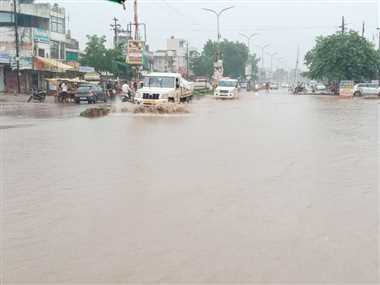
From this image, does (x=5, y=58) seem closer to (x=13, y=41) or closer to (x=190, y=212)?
(x=13, y=41)

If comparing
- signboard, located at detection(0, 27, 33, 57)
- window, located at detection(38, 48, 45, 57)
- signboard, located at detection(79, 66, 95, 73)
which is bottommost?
signboard, located at detection(79, 66, 95, 73)

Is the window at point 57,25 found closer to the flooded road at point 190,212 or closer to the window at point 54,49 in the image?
the window at point 54,49

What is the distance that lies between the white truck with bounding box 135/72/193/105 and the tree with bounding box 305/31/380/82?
29.2 m

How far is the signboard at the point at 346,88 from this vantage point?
54.6 meters

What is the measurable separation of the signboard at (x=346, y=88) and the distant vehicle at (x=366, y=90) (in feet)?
1.25

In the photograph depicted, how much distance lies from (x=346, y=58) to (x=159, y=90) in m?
34.0

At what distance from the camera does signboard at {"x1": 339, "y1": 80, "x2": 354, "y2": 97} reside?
54.6m

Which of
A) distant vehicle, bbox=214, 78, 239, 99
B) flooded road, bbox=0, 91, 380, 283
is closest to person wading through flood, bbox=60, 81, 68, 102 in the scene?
distant vehicle, bbox=214, 78, 239, 99

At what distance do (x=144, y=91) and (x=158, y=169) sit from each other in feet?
65.9

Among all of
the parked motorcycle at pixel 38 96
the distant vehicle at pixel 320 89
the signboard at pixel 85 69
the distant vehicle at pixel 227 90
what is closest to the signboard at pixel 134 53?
the parked motorcycle at pixel 38 96

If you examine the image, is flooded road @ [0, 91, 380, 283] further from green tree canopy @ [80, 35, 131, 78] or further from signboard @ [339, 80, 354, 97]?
green tree canopy @ [80, 35, 131, 78]

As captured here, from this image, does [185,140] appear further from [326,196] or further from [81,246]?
[81,246]

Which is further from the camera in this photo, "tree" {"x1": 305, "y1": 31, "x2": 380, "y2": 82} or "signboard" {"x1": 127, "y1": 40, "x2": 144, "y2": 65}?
"tree" {"x1": 305, "y1": 31, "x2": 380, "y2": 82}

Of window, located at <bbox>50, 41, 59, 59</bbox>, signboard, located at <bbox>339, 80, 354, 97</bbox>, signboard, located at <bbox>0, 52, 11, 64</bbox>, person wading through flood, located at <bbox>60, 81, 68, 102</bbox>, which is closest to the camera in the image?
person wading through flood, located at <bbox>60, 81, 68, 102</bbox>
